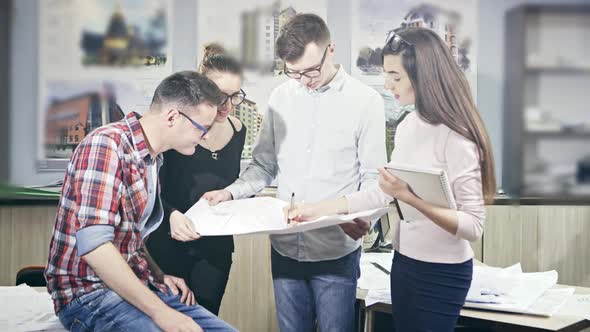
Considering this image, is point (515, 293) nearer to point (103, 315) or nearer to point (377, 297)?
point (377, 297)

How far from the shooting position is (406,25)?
205 cm

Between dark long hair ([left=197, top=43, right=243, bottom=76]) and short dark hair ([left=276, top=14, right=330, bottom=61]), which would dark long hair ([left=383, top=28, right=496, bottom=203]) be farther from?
dark long hair ([left=197, top=43, right=243, bottom=76])

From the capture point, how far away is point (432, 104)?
154 cm

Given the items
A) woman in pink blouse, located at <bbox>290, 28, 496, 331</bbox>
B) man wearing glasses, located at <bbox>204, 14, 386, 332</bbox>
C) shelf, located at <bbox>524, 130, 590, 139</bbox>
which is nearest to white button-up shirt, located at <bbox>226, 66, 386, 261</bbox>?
man wearing glasses, located at <bbox>204, 14, 386, 332</bbox>

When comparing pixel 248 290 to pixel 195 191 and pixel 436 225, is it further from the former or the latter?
pixel 436 225

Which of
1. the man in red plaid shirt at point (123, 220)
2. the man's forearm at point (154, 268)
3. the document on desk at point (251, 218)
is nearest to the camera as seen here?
the man in red plaid shirt at point (123, 220)

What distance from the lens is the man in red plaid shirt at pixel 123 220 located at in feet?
4.96

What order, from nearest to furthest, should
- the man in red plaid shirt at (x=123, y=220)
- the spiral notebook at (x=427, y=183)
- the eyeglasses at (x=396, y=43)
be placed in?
Answer: the spiral notebook at (x=427, y=183) < the man in red plaid shirt at (x=123, y=220) < the eyeglasses at (x=396, y=43)

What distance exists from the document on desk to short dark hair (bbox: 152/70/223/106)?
31 centimetres

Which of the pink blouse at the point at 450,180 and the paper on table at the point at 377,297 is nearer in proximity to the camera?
the pink blouse at the point at 450,180

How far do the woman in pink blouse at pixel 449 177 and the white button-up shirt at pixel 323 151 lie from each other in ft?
0.79

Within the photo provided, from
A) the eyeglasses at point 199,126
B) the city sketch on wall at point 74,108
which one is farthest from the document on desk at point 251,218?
the city sketch on wall at point 74,108

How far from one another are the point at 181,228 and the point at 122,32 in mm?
701

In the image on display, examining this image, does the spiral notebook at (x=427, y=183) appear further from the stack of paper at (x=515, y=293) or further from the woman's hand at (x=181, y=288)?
the woman's hand at (x=181, y=288)
